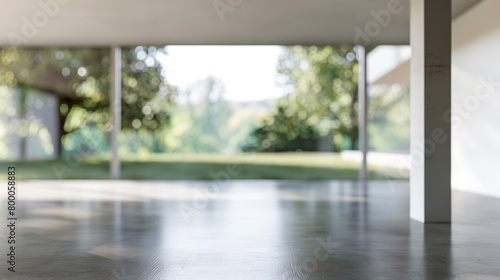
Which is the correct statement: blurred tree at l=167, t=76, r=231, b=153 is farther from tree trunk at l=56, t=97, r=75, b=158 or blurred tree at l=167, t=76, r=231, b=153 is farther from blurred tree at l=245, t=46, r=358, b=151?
tree trunk at l=56, t=97, r=75, b=158

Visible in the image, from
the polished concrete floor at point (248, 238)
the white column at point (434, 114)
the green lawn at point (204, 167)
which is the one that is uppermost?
the white column at point (434, 114)

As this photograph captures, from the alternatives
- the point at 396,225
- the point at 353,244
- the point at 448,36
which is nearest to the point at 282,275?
the point at 353,244

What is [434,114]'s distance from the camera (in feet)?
21.1

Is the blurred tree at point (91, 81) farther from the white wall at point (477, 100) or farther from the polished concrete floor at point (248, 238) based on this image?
the white wall at point (477, 100)

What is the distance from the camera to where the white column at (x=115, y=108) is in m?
13.8

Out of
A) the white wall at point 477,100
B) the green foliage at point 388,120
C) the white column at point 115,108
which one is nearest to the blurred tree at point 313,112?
the green foliage at point 388,120

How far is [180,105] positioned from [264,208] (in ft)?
23.5

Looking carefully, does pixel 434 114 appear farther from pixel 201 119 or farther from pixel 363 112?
pixel 201 119

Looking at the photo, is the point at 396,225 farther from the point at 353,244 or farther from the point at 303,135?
the point at 303,135

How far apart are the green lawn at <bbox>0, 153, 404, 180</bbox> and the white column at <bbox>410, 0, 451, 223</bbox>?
25.5 feet

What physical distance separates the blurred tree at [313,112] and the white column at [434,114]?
25.7 ft

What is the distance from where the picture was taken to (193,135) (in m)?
14.4

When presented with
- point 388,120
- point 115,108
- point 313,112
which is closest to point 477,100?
point 388,120

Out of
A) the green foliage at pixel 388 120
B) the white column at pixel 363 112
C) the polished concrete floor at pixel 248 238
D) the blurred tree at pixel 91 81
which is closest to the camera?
the polished concrete floor at pixel 248 238
